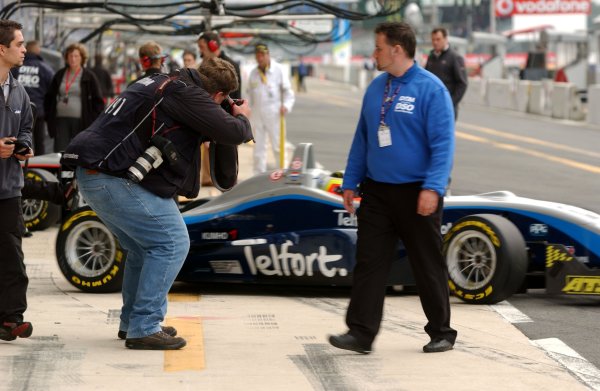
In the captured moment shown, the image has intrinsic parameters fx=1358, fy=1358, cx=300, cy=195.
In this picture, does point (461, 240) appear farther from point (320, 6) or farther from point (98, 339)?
point (320, 6)

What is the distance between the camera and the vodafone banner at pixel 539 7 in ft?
232

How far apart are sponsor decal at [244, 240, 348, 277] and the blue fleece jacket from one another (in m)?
1.91

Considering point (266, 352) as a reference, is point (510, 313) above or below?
below

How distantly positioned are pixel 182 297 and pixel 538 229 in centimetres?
240

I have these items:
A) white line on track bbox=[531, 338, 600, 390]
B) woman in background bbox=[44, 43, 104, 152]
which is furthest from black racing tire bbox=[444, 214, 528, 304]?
woman in background bbox=[44, 43, 104, 152]

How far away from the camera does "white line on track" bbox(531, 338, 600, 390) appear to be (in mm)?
6570

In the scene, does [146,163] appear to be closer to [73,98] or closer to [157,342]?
[157,342]

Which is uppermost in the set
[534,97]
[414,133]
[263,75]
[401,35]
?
[401,35]

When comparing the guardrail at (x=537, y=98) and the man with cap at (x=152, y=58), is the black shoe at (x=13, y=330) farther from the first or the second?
the guardrail at (x=537, y=98)

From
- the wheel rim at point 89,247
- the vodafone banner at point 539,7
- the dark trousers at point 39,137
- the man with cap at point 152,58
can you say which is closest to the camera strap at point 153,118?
the wheel rim at point 89,247

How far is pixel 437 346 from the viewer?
7.10 meters

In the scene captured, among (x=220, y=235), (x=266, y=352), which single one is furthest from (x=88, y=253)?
(x=266, y=352)

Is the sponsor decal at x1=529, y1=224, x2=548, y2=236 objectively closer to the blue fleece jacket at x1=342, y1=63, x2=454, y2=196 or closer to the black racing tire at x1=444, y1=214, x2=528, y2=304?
the black racing tire at x1=444, y1=214, x2=528, y2=304

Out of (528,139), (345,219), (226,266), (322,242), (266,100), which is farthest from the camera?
(528,139)
